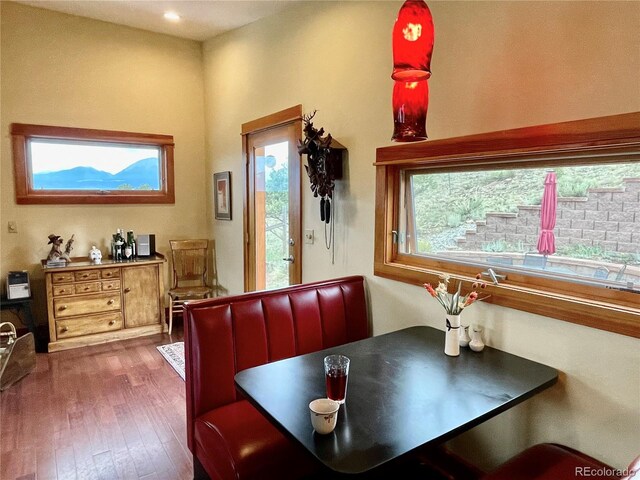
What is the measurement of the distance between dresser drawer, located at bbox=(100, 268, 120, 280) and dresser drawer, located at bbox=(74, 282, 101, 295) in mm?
88

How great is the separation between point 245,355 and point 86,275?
2.62 m

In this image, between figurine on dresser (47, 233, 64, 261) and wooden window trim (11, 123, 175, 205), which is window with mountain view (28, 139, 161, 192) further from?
figurine on dresser (47, 233, 64, 261)

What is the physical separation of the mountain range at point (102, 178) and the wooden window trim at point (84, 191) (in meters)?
0.05

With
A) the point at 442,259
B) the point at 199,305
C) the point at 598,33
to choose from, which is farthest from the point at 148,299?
the point at 598,33

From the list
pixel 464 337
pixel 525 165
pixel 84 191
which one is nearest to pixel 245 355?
pixel 464 337

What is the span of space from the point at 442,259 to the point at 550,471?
3.73ft

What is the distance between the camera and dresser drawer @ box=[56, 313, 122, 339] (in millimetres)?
3863

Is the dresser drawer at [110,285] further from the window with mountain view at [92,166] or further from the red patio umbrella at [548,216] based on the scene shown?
the red patio umbrella at [548,216]

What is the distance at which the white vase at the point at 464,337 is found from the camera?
1.96 meters

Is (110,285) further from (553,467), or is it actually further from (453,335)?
(553,467)

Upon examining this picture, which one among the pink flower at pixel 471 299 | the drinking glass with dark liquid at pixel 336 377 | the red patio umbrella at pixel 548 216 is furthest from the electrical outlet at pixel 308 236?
the drinking glass with dark liquid at pixel 336 377

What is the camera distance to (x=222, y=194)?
4512 millimetres

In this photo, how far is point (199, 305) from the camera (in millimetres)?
1979

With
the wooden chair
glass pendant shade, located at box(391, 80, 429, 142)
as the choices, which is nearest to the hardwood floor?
the wooden chair
